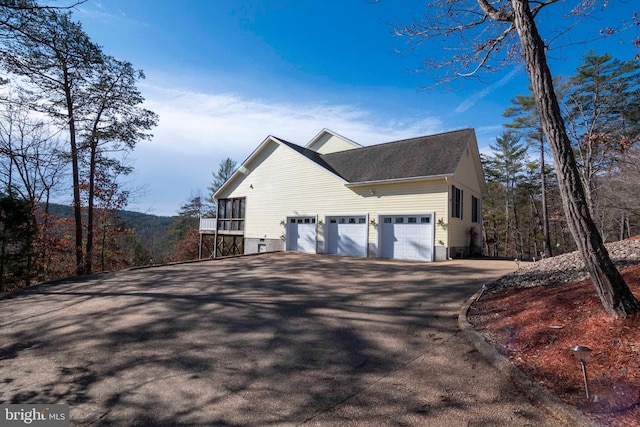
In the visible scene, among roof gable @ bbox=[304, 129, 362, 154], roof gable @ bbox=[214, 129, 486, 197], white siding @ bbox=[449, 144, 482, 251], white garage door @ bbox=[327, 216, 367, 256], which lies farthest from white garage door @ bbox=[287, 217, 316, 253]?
roof gable @ bbox=[304, 129, 362, 154]

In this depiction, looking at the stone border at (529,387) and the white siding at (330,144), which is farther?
the white siding at (330,144)

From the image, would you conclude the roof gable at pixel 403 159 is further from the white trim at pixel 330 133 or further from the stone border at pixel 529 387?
the stone border at pixel 529 387

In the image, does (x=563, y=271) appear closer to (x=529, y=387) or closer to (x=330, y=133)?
(x=529, y=387)

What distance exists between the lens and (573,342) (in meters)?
3.18

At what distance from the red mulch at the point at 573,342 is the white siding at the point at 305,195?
7827 millimetres

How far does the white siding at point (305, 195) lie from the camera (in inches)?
503

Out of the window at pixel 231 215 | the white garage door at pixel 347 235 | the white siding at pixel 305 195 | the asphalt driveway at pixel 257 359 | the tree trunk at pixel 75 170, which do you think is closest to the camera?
the asphalt driveway at pixel 257 359

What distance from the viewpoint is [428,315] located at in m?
5.11

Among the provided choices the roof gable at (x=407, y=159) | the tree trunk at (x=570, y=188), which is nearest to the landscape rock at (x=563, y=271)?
the tree trunk at (x=570, y=188)

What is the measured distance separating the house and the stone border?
8.84 metres

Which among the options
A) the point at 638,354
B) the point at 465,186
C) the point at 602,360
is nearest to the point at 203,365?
the point at 602,360

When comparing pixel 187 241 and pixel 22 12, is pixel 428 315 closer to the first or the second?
pixel 22 12

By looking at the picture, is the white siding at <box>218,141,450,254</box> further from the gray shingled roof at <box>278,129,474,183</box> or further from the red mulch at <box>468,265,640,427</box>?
the red mulch at <box>468,265,640,427</box>

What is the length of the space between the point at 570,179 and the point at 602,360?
2.06 meters
